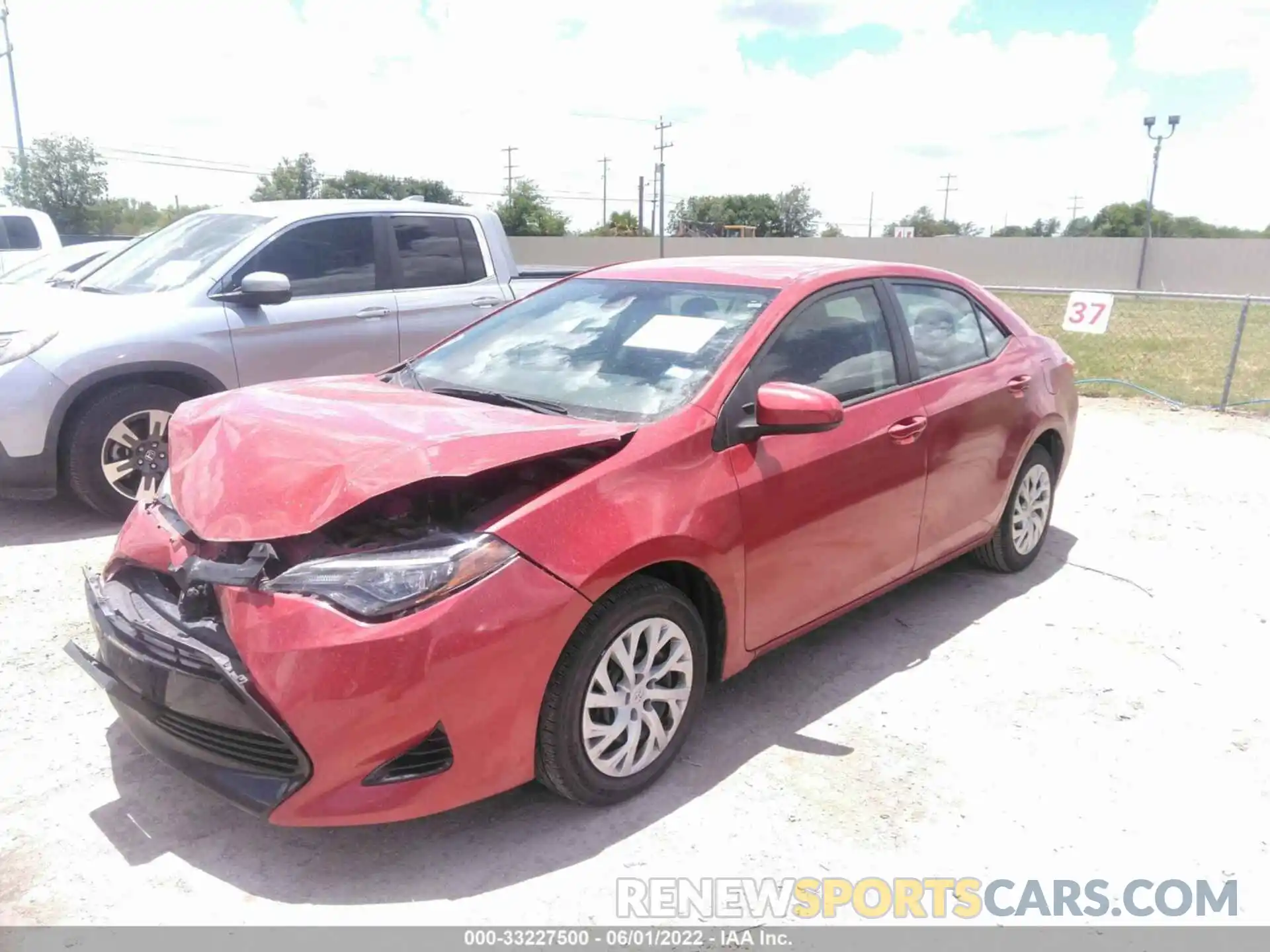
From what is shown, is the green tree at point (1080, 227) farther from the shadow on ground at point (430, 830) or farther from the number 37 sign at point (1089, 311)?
the shadow on ground at point (430, 830)

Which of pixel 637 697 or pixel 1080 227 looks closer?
pixel 637 697

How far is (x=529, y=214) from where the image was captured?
63.8 meters

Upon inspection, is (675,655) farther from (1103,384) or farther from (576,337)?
(1103,384)

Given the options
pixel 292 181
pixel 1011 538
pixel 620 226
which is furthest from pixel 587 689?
pixel 620 226

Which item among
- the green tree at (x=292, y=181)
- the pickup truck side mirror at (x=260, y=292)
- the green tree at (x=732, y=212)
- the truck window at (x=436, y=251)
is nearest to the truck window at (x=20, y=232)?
the truck window at (x=436, y=251)

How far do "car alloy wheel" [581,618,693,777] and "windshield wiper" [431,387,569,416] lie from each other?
2.75ft

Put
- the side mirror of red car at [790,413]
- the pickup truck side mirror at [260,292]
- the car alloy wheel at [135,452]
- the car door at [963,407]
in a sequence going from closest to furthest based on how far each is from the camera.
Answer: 1. the side mirror of red car at [790,413]
2. the car door at [963,407]
3. the car alloy wheel at [135,452]
4. the pickup truck side mirror at [260,292]

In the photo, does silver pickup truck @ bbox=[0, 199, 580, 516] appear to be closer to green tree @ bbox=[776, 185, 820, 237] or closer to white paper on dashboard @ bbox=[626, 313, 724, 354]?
white paper on dashboard @ bbox=[626, 313, 724, 354]

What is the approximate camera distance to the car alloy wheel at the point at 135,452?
5.36 meters

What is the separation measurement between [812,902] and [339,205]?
5.51 m

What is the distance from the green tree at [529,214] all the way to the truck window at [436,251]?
54.8m

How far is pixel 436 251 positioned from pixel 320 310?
110 cm

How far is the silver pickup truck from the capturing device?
5.14 metres

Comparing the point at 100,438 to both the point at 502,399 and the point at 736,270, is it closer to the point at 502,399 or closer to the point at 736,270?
the point at 502,399
